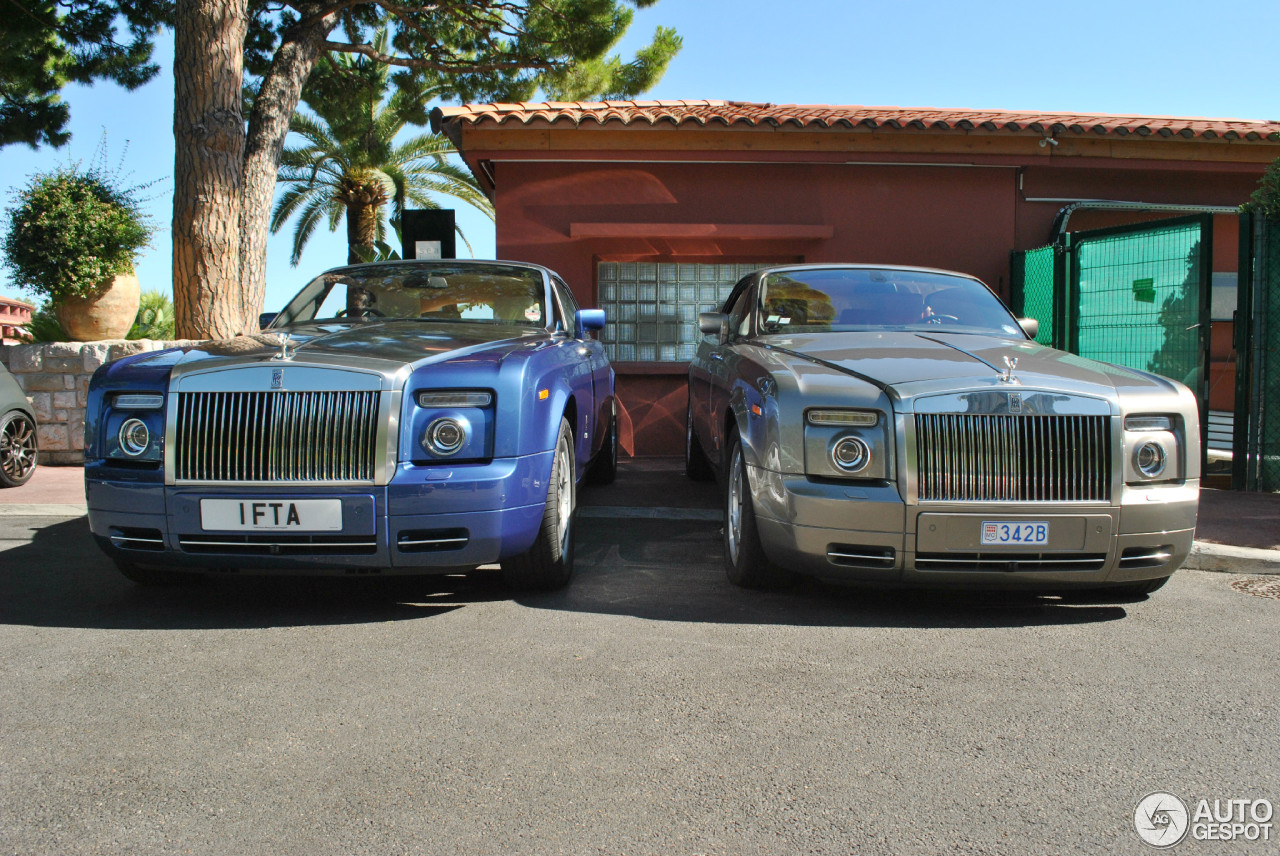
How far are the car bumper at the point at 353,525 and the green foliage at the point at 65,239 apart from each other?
6419 mm

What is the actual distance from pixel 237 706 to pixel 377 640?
0.70 metres

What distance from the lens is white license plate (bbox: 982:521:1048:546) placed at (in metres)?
3.62

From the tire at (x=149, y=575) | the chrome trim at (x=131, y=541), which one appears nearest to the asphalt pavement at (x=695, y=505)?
the tire at (x=149, y=575)

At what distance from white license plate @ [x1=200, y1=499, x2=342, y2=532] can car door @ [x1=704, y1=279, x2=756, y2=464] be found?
2125mm

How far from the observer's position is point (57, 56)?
12898 mm

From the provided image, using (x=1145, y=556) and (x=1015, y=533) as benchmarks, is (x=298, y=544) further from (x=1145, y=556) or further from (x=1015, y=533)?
(x=1145, y=556)

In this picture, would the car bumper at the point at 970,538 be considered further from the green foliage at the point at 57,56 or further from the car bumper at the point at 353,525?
the green foliage at the point at 57,56

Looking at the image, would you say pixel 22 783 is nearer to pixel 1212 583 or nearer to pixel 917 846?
pixel 917 846

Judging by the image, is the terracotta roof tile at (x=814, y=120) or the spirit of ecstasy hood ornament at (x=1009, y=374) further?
the terracotta roof tile at (x=814, y=120)

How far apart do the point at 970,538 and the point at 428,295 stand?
328 centimetres

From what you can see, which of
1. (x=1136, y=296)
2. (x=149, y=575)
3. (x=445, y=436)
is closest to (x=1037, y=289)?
(x=1136, y=296)

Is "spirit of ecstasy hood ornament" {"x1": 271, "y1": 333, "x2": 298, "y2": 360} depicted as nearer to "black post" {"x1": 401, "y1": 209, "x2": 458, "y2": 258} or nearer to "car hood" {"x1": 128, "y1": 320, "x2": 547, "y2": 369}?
"car hood" {"x1": 128, "y1": 320, "x2": 547, "y2": 369}

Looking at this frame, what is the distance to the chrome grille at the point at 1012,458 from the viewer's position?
3.65 metres

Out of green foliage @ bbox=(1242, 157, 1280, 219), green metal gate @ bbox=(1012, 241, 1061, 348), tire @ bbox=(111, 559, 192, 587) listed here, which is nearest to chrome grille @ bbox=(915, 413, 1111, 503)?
tire @ bbox=(111, 559, 192, 587)
